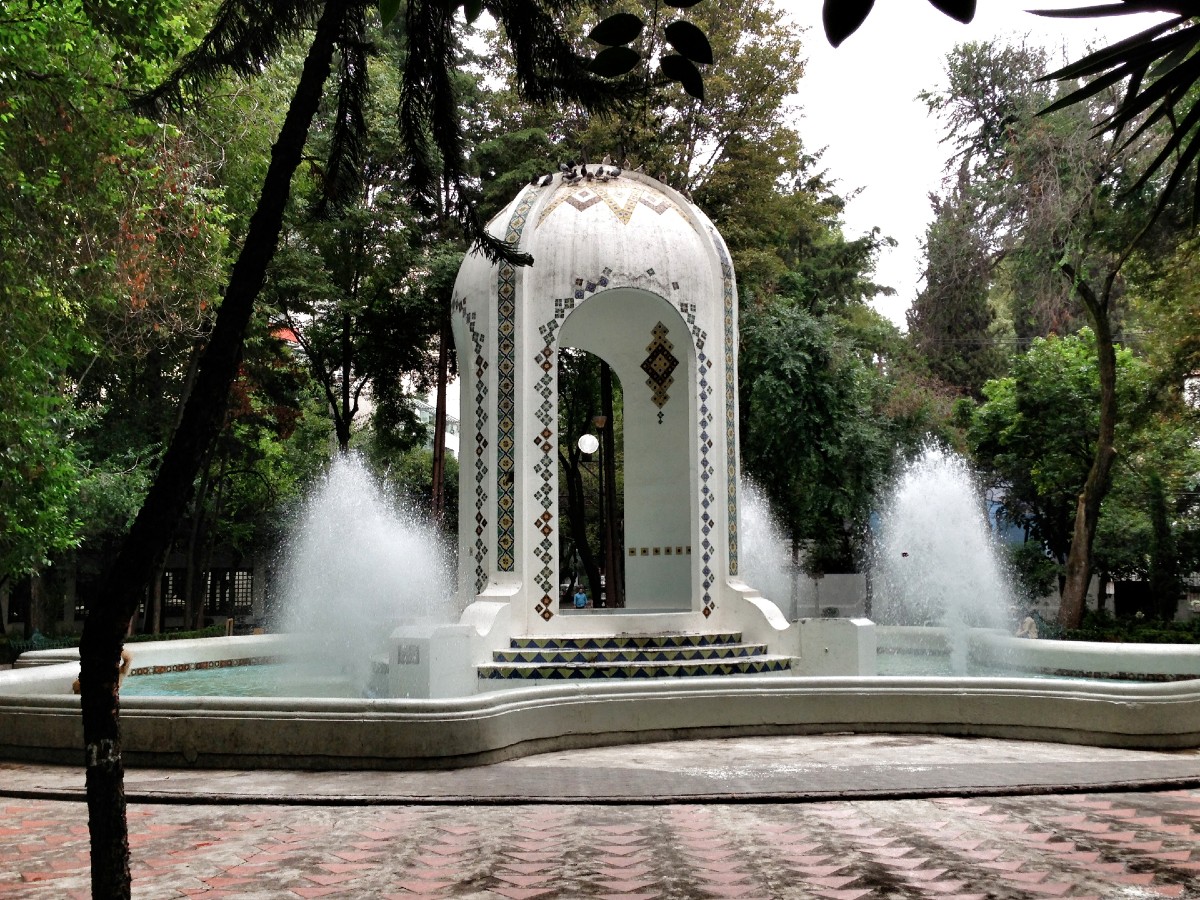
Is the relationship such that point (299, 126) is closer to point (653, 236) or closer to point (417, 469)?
point (653, 236)

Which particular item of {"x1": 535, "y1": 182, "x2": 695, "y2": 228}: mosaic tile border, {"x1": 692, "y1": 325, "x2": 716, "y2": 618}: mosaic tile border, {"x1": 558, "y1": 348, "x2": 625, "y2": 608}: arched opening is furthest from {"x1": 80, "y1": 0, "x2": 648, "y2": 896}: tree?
{"x1": 558, "y1": 348, "x2": 625, "y2": 608}: arched opening

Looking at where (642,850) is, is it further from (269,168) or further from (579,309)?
(579,309)

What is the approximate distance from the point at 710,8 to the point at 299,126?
24.2m

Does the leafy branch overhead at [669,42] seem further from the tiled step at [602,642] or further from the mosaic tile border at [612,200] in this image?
the mosaic tile border at [612,200]

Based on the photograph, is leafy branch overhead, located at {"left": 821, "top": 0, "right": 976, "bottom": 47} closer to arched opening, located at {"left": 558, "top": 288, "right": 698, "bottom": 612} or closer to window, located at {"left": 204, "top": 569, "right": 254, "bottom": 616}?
arched opening, located at {"left": 558, "top": 288, "right": 698, "bottom": 612}

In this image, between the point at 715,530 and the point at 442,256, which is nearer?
the point at 715,530

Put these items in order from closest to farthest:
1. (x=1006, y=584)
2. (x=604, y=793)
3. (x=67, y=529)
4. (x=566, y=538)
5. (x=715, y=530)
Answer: (x=604, y=793) → (x=715, y=530) → (x=67, y=529) → (x=1006, y=584) → (x=566, y=538)

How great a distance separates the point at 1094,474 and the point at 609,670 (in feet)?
51.9

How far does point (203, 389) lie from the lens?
15.6ft

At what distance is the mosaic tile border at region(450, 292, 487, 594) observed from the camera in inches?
577

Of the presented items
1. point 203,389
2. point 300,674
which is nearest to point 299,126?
point 203,389

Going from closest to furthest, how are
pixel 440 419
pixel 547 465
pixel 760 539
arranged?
pixel 547 465, pixel 440 419, pixel 760 539

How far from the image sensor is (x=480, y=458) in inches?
583

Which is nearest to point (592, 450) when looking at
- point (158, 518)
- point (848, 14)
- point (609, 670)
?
point (609, 670)
